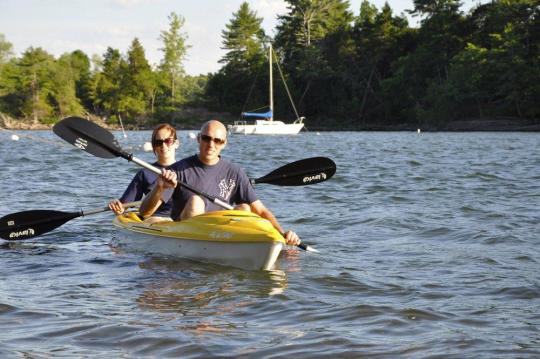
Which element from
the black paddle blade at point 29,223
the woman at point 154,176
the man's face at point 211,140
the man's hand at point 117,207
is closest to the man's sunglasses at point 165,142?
the woman at point 154,176

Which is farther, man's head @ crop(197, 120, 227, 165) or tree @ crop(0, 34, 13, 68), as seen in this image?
tree @ crop(0, 34, 13, 68)

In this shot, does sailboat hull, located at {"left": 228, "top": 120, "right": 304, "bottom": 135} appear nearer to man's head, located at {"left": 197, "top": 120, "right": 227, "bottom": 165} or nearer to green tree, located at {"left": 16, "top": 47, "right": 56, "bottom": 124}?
green tree, located at {"left": 16, "top": 47, "right": 56, "bottom": 124}

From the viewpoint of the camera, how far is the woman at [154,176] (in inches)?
287

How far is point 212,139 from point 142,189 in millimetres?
1738

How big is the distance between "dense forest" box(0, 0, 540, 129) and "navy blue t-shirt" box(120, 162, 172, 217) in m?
52.1

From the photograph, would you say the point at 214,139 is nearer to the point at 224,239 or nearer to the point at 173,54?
the point at 224,239

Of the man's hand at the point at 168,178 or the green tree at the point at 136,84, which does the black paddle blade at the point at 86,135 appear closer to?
the man's hand at the point at 168,178

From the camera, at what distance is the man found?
626 cm

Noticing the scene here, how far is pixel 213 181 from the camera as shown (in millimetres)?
6547

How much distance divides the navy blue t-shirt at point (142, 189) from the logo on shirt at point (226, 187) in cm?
112

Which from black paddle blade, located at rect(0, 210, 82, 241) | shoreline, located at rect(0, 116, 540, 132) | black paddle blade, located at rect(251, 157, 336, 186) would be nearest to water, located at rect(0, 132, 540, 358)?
black paddle blade, located at rect(0, 210, 82, 241)

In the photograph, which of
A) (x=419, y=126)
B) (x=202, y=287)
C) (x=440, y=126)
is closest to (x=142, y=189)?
(x=202, y=287)

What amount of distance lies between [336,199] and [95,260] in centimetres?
593

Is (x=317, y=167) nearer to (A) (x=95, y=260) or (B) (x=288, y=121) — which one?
(A) (x=95, y=260)
